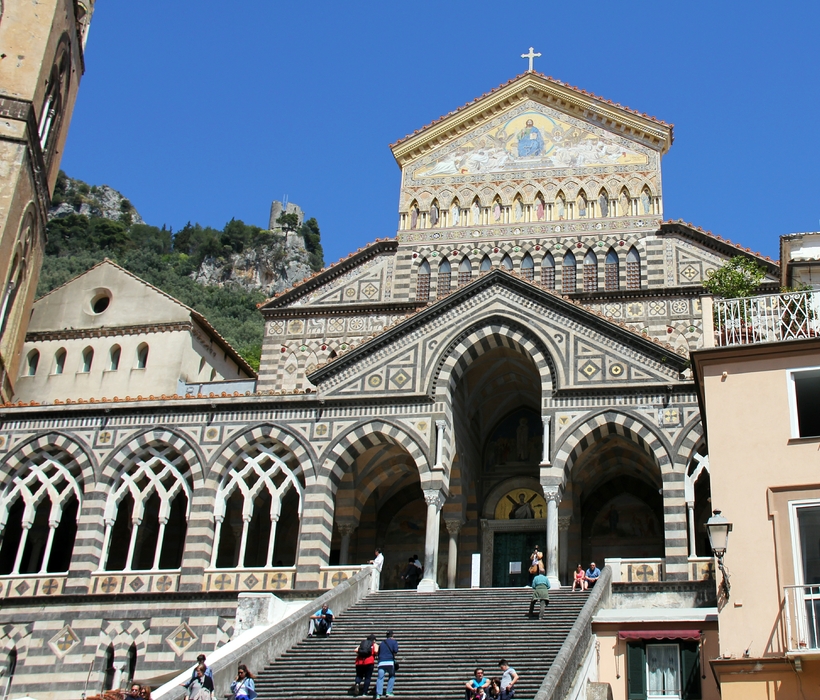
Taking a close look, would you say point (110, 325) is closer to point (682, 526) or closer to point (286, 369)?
point (286, 369)

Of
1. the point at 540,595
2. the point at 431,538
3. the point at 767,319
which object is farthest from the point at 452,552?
the point at 767,319

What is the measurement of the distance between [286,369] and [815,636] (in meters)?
22.7

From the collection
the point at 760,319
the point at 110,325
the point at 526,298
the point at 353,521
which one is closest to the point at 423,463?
the point at 353,521

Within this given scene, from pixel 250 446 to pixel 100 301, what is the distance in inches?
512

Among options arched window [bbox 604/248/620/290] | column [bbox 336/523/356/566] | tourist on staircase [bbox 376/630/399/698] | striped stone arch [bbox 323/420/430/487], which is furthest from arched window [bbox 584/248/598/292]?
tourist on staircase [bbox 376/630/399/698]

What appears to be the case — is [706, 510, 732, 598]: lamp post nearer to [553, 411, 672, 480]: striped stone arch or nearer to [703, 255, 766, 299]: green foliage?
[703, 255, 766, 299]: green foliage

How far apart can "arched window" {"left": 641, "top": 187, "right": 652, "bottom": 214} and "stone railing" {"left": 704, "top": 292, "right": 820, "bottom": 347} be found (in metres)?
17.0

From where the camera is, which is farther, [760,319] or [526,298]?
[526,298]

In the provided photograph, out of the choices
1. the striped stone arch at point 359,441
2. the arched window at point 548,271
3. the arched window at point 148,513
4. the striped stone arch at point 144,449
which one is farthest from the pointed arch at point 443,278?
→ the arched window at point 148,513

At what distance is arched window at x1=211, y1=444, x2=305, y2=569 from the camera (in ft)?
92.5

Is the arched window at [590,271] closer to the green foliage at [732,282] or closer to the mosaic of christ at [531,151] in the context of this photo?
the mosaic of christ at [531,151]

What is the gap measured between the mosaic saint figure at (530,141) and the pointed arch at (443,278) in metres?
4.93

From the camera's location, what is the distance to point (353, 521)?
29.5m

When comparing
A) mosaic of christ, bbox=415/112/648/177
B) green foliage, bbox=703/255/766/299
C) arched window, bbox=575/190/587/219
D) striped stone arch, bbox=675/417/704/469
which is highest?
mosaic of christ, bbox=415/112/648/177
